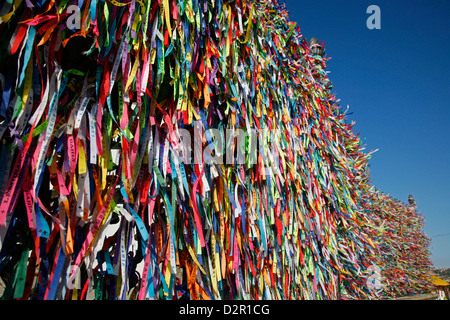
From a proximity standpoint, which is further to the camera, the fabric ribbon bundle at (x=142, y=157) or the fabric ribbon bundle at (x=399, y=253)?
the fabric ribbon bundle at (x=399, y=253)

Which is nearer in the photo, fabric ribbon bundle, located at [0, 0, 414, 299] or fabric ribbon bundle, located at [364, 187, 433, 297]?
fabric ribbon bundle, located at [0, 0, 414, 299]

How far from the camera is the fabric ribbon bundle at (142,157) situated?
0.62 m

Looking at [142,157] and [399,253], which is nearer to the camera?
[142,157]

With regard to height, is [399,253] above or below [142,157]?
above

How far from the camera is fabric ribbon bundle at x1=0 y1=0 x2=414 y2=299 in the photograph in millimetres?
622

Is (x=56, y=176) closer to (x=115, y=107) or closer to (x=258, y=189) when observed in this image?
(x=115, y=107)

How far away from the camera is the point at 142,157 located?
81cm

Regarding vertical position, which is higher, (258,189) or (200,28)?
(200,28)

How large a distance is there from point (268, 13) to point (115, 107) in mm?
1415

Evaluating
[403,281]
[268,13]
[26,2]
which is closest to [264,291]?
[26,2]

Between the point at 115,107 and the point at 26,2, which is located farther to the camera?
the point at 115,107
